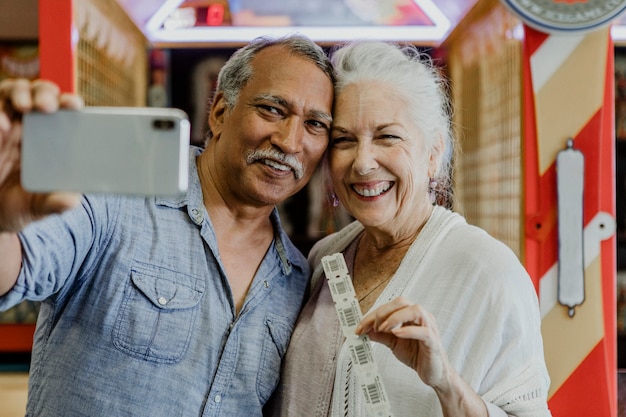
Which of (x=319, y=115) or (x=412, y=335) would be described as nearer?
(x=412, y=335)

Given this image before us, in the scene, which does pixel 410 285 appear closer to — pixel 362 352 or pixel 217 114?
pixel 362 352

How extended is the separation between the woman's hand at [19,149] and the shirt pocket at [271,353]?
0.61 meters

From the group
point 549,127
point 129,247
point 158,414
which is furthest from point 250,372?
point 549,127

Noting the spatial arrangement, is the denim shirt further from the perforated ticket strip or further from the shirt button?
the perforated ticket strip

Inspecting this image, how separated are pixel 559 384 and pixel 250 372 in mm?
594

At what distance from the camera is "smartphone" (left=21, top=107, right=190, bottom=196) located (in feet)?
2.30

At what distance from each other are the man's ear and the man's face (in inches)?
3.1

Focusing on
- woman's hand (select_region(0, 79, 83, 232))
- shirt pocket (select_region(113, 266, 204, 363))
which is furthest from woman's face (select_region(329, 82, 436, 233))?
woman's hand (select_region(0, 79, 83, 232))

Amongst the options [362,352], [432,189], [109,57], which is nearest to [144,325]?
[362,352]

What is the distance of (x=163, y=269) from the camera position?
1203 mm

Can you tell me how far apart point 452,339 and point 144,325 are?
56 cm

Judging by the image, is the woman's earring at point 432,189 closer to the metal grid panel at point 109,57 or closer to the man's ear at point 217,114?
the man's ear at point 217,114

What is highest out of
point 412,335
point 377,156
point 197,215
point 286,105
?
point 286,105

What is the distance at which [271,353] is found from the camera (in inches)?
50.6
